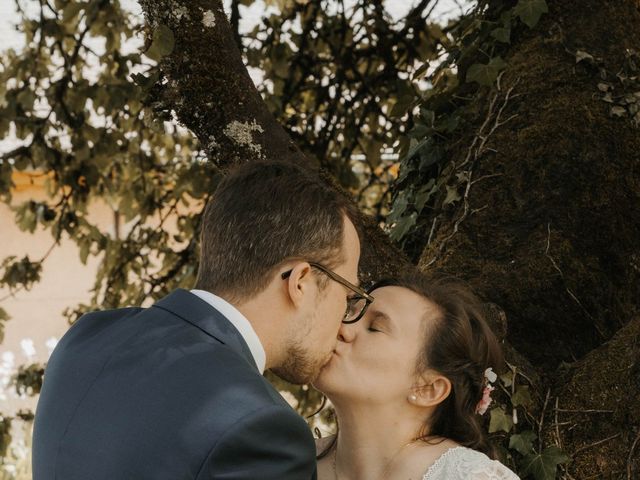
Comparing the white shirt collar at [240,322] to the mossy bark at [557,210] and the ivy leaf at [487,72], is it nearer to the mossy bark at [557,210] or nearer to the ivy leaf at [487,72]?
the mossy bark at [557,210]

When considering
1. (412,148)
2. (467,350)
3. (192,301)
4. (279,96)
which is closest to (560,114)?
(412,148)

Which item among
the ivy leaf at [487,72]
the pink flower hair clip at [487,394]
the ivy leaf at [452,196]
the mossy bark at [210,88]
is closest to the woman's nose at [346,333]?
the pink flower hair clip at [487,394]

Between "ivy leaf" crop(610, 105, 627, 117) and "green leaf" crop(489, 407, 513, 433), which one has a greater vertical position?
"ivy leaf" crop(610, 105, 627, 117)

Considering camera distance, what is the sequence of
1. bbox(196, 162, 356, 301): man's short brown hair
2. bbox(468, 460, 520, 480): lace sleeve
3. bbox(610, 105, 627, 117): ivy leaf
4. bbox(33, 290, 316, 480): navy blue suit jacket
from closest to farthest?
bbox(33, 290, 316, 480): navy blue suit jacket, bbox(196, 162, 356, 301): man's short brown hair, bbox(468, 460, 520, 480): lace sleeve, bbox(610, 105, 627, 117): ivy leaf

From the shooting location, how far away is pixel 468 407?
2729mm

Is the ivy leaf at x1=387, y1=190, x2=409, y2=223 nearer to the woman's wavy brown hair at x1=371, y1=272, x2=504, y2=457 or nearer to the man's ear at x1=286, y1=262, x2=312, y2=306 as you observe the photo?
the woman's wavy brown hair at x1=371, y1=272, x2=504, y2=457

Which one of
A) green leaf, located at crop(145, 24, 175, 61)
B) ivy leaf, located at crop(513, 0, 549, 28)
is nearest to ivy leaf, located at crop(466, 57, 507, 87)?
ivy leaf, located at crop(513, 0, 549, 28)

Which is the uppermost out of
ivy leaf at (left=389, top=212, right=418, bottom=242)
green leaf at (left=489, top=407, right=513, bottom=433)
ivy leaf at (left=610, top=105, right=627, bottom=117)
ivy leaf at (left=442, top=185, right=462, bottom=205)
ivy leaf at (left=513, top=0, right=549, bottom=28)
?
ivy leaf at (left=513, top=0, right=549, bottom=28)

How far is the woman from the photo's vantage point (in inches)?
102

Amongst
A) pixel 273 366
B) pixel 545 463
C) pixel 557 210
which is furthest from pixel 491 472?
pixel 557 210

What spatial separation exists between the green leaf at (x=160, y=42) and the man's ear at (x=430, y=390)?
1071 millimetres

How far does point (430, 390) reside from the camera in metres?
2.69

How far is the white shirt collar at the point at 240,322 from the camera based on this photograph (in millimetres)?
2072

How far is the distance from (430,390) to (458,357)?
0.12m
